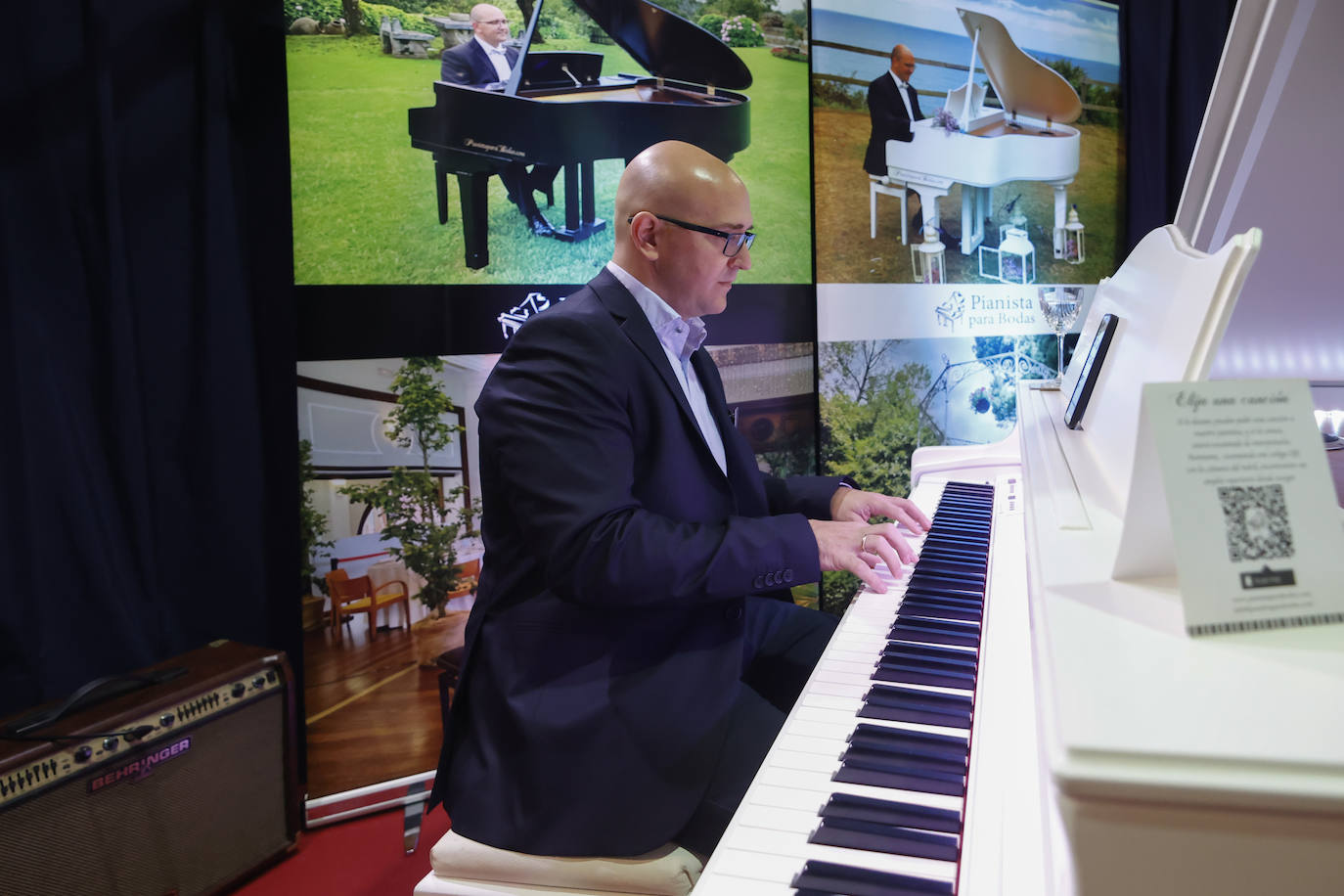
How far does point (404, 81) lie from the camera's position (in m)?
2.69

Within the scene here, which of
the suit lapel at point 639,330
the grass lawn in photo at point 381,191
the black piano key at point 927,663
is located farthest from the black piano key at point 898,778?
the grass lawn in photo at point 381,191

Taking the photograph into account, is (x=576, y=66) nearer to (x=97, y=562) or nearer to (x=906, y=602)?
(x=97, y=562)

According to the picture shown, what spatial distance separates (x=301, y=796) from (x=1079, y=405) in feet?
8.20

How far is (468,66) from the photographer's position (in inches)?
109

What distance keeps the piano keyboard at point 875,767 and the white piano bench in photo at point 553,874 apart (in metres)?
0.27

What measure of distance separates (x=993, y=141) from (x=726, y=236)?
2.97 m

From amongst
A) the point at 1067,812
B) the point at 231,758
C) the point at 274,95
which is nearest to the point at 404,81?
the point at 274,95

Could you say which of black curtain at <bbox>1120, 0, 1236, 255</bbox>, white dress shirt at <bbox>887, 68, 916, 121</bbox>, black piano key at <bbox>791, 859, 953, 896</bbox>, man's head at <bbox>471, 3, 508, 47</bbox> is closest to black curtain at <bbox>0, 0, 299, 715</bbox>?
man's head at <bbox>471, 3, 508, 47</bbox>

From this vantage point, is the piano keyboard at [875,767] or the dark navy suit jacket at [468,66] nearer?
the piano keyboard at [875,767]

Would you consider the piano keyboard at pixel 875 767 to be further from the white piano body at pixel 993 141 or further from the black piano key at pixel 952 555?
the white piano body at pixel 993 141

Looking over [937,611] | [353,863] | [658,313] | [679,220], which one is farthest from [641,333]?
[353,863]

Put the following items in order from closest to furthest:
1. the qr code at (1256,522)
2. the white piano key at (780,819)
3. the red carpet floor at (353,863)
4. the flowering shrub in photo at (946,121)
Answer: the qr code at (1256,522)
the white piano key at (780,819)
the red carpet floor at (353,863)
the flowering shrub in photo at (946,121)

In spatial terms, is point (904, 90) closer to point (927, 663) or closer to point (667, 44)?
point (667, 44)

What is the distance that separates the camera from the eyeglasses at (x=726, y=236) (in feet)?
4.98
